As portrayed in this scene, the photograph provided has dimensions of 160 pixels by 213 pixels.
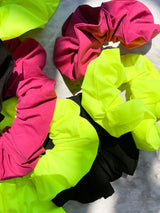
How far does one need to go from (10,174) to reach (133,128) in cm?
40

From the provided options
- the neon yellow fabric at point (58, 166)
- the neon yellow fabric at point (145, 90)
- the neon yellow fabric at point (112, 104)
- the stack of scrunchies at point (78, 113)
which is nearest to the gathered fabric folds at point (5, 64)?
the stack of scrunchies at point (78, 113)

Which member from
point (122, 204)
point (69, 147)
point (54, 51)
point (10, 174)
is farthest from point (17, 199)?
point (54, 51)

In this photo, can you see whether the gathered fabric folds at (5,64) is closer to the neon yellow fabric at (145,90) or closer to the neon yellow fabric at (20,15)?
the neon yellow fabric at (20,15)

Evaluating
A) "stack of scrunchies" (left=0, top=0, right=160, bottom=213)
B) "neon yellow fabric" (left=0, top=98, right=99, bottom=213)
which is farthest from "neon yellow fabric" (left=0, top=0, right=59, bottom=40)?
"neon yellow fabric" (left=0, top=98, right=99, bottom=213)

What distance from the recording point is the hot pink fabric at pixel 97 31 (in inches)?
29.1

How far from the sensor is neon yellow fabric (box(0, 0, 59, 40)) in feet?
2.30

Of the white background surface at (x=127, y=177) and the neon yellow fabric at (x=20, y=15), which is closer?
the neon yellow fabric at (x=20, y=15)

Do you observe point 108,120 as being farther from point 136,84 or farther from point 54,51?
point 54,51

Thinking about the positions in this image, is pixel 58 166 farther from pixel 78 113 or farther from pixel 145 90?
pixel 145 90

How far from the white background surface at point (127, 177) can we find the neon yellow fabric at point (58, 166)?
13 centimetres

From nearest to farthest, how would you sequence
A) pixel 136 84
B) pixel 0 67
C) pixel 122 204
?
pixel 0 67 < pixel 136 84 < pixel 122 204

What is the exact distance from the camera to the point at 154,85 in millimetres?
740

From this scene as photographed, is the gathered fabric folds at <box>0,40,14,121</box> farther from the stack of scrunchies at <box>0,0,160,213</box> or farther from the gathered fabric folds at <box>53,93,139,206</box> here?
the gathered fabric folds at <box>53,93,139,206</box>

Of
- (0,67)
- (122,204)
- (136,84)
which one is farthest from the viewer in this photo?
(122,204)
